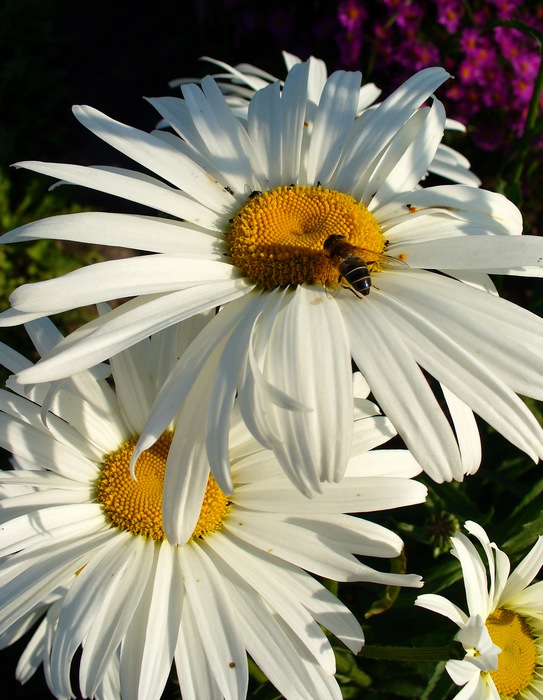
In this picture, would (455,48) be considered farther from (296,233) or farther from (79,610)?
(79,610)

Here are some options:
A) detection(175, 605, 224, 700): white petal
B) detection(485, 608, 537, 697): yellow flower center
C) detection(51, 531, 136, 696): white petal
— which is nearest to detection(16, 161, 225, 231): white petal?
detection(51, 531, 136, 696): white petal

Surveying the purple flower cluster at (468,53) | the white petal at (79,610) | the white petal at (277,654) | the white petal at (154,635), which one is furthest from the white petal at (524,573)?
the purple flower cluster at (468,53)

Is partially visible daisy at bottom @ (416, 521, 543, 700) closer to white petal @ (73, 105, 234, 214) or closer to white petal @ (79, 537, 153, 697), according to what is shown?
white petal @ (79, 537, 153, 697)

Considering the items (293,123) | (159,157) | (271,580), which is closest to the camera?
(271,580)

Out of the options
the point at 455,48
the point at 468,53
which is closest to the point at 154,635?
the point at 468,53

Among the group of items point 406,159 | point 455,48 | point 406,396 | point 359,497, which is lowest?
point 359,497

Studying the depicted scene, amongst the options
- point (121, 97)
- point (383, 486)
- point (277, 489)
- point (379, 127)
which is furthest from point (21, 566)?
point (121, 97)

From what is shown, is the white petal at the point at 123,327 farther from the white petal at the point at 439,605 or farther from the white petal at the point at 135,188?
the white petal at the point at 439,605

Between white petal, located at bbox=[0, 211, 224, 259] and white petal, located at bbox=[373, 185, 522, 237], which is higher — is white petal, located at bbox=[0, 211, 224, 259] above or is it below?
above
